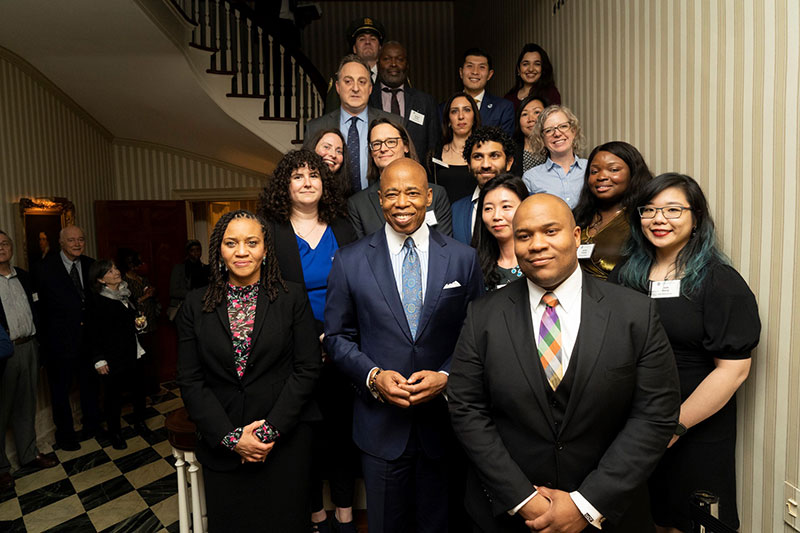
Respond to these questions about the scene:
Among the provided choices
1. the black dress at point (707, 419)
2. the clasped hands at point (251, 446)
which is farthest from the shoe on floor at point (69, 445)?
the black dress at point (707, 419)

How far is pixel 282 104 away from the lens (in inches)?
238

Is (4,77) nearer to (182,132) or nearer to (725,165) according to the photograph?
(182,132)

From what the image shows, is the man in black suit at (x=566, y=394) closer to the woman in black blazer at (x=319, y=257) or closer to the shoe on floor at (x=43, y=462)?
the woman in black blazer at (x=319, y=257)

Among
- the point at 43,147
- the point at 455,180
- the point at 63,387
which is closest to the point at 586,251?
the point at 455,180

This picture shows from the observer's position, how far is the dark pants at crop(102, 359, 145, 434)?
4.47 metres

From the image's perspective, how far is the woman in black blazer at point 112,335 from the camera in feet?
14.4

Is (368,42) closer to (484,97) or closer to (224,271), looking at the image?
(484,97)

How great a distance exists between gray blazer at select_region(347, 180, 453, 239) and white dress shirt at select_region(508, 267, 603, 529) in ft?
3.32

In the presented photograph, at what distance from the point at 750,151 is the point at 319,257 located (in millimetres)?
1862

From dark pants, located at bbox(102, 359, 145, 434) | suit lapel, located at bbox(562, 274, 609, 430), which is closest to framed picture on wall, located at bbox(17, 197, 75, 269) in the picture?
dark pants, located at bbox(102, 359, 145, 434)

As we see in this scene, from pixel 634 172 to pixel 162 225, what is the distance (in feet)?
20.6

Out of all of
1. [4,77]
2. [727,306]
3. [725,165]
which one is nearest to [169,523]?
[727,306]

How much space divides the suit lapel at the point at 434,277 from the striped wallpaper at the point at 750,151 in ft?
4.01

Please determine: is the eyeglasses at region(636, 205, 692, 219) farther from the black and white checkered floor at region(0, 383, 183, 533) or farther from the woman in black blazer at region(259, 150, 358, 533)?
the black and white checkered floor at region(0, 383, 183, 533)
